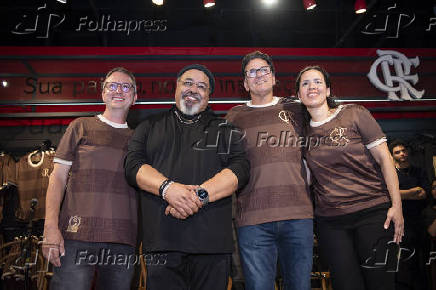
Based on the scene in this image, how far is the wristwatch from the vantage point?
1.80 meters

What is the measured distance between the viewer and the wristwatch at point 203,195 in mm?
1797

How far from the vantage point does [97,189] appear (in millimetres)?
2236

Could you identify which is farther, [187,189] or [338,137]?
[338,137]

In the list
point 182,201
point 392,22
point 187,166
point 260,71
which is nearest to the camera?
point 182,201

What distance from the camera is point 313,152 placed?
7.55 feet

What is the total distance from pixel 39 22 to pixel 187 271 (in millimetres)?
7546

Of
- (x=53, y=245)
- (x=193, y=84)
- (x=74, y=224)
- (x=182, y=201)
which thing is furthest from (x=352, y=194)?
(x=53, y=245)

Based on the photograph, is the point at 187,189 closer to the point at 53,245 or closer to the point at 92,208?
the point at 92,208

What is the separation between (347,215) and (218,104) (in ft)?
12.8

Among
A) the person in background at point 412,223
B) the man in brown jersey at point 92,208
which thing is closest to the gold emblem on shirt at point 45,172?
the man in brown jersey at point 92,208

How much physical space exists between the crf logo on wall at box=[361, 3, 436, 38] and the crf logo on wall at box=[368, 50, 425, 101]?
227cm

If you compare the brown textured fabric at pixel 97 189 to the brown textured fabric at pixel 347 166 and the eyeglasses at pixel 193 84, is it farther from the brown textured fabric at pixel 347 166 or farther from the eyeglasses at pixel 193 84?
the brown textured fabric at pixel 347 166

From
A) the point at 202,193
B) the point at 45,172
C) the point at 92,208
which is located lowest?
the point at 92,208

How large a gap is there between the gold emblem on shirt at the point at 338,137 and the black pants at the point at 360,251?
452 mm
